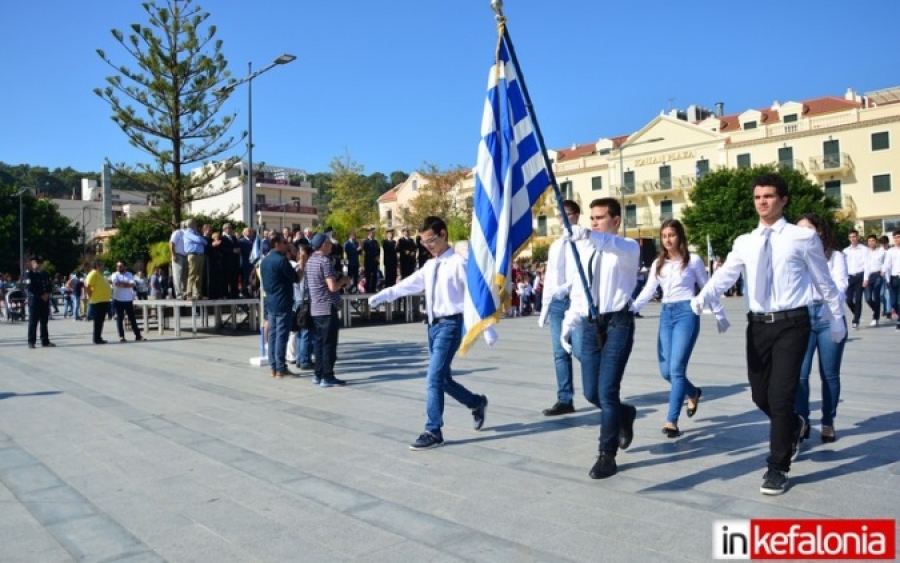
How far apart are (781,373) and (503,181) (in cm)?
230

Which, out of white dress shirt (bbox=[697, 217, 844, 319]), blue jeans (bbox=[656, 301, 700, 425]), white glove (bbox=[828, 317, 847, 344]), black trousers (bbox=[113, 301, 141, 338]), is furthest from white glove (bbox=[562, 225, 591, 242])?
black trousers (bbox=[113, 301, 141, 338])

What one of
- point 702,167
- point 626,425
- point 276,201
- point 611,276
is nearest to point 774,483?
point 626,425

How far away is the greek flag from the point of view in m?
5.32

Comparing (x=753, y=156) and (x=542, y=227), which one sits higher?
(x=753, y=156)

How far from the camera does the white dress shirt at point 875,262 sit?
15375mm

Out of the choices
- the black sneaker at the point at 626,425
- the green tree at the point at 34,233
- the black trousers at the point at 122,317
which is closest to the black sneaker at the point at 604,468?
the black sneaker at the point at 626,425

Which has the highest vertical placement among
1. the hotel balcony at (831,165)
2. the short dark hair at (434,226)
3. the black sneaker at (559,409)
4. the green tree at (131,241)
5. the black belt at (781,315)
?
the hotel balcony at (831,165)

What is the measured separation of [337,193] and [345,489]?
162 feet


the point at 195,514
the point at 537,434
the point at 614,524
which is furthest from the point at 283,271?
the point at 614,524

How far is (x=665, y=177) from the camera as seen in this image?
6862cm

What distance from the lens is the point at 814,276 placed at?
4.84 metres

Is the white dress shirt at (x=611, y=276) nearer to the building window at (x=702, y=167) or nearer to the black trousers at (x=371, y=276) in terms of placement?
the black trousers at (x=371, y=276)

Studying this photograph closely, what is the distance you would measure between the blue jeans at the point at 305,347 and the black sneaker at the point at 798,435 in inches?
297

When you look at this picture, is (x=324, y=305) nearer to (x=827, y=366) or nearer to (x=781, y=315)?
(x=827, y=366)
